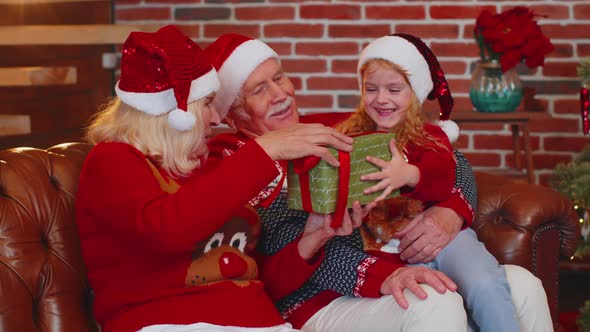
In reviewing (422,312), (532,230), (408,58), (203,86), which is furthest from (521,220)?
(203,86)

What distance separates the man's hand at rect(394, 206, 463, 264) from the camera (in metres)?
2.25

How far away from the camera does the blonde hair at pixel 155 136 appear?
1.90m

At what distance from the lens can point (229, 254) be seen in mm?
1965

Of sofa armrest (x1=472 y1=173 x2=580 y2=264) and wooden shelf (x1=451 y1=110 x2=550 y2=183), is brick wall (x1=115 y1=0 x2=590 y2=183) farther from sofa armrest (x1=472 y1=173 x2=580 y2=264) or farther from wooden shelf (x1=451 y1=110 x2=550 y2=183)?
sofa armrest (x1=472 y1=173 x2=580 y2=264)

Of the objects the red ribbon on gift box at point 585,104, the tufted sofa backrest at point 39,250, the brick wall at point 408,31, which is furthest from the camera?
the brick wall at point 408,31

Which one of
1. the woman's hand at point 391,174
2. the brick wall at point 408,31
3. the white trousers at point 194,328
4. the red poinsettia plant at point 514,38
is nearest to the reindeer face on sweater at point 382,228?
the woman's hand at point 391,174

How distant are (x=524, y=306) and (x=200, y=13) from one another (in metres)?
2.55

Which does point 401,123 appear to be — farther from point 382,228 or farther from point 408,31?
point 408,31

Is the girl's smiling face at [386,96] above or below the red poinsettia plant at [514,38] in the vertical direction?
below

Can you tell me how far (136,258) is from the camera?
72.7 inches

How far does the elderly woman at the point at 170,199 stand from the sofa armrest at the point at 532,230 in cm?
68

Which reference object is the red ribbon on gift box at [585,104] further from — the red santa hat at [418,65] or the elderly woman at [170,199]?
the elderly woman at [170,199]

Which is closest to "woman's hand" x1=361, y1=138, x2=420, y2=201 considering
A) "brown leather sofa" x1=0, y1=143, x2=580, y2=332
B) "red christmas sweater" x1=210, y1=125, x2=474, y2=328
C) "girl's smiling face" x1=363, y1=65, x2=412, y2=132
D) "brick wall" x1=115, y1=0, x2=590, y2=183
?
"red christmas sweater" x1=210, y1=125, x2=474, y2=328

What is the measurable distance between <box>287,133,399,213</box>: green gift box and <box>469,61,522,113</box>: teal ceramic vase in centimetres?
174
